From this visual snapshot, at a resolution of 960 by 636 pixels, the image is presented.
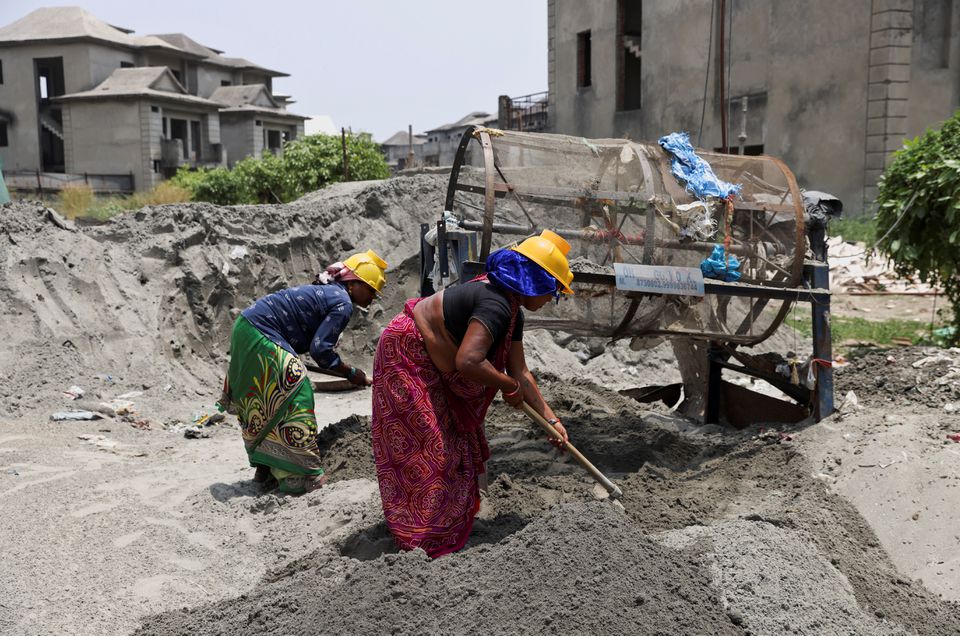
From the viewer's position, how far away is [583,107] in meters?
23.5

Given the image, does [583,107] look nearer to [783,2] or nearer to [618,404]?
[783,2]

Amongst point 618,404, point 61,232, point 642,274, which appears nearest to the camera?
point 642,274

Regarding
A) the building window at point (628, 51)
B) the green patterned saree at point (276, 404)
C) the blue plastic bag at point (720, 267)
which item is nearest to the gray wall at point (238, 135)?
the building window at point (628, 51)

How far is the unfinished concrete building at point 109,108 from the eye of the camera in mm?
32719

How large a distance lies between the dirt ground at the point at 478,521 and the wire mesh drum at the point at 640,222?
80 cm

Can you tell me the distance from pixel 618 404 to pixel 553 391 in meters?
0.63

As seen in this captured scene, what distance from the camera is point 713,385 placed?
6652 mm

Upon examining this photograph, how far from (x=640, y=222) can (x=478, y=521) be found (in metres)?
2.27

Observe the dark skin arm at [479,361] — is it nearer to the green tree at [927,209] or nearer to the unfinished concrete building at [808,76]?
the green tree at [927,209]

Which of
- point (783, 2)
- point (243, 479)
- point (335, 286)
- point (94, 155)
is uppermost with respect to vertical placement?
point (783, 2)

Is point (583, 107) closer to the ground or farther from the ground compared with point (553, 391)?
farther from the ground

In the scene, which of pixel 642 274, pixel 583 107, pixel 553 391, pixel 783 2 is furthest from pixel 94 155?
pixel 642 274

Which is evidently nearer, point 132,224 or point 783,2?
point 132,224

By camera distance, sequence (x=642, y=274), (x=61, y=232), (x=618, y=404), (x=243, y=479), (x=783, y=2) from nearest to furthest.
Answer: (x=642, y=274) < (x=243, y=479) < (x=618, y=404) < (x=61, y=232) < (x=783, y=2)
